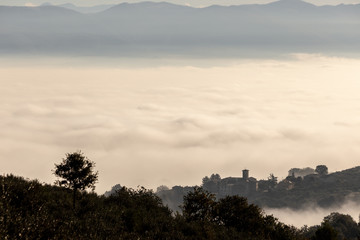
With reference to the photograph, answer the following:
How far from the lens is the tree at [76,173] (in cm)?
5116

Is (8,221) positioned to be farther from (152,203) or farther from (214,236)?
(152,203)

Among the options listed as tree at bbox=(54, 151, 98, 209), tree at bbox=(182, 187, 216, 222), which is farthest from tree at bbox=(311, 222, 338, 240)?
tree at bbox=(54, 151, 98, 209)

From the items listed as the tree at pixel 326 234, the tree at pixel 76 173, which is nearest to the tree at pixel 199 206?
the tree at pixel 76 173

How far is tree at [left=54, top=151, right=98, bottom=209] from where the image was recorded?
→ 5116 centimetres

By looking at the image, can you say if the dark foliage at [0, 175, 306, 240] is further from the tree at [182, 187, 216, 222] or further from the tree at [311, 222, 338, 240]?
the tree at [311, 222, 338, 240]

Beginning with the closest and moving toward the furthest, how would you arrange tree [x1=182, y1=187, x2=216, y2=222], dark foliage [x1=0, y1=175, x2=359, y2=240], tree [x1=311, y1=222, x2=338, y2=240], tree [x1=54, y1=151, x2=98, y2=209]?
dark foliage [x1=0, y1=175, x2=359, y2=240] → tree [x1=54, y1=151, x2=98, y2=209] → tree [x1=182, y1=187, x2=216, y2=222] → tree [x1=311, y1=222, x2=338, y2=240]

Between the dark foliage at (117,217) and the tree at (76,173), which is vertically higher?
the tree at (76,173)

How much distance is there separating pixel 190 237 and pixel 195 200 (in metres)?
21.1

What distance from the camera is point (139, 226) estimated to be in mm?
46656

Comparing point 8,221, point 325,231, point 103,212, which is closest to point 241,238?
point 103,212

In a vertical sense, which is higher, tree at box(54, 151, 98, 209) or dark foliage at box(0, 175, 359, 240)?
tree at box(54, 151, 98, 209)

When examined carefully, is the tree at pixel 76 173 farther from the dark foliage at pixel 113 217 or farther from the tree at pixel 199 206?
the tree at pixel 199 206

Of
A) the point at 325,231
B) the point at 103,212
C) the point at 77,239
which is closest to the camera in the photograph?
the point at 77,239

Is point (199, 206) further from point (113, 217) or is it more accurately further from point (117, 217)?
point (113, 217)
